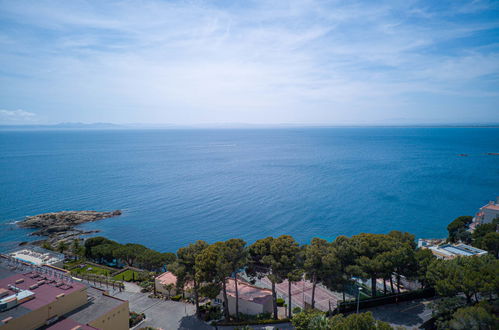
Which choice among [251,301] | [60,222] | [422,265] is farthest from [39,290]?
[60,222]

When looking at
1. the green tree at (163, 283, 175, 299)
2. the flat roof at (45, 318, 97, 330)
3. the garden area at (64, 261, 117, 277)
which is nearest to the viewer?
the flat roof at (45, 318, 97, 330)

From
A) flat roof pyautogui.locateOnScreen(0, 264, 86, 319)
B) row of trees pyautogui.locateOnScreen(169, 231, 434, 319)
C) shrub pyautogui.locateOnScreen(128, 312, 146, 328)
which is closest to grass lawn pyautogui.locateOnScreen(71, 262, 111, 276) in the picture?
flat roof pyautogui.locateOnScreen(0, 264, 86, 319)

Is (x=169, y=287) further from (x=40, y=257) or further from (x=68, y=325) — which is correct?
(x=40, y=257)

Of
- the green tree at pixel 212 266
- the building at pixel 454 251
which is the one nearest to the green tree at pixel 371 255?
the green tree at pixel 212 266

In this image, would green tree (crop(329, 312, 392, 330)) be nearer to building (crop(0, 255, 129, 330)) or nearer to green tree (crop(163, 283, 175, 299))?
building (crop(0, 255, 129, 330))

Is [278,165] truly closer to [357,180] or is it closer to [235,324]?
[357,180]

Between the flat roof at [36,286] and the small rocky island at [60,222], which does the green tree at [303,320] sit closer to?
the flat roof at [36,286]
